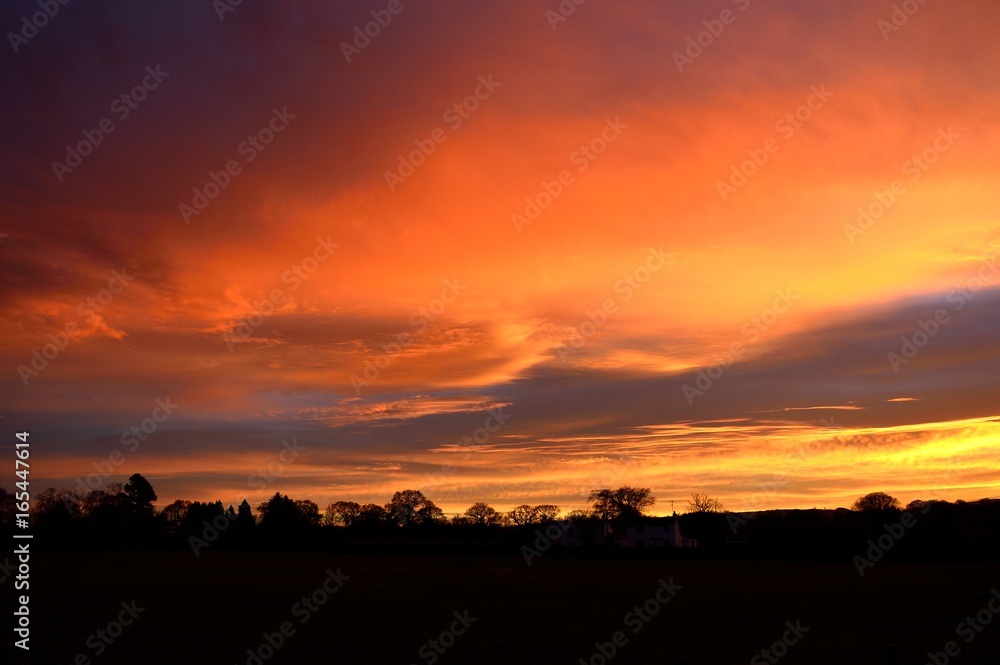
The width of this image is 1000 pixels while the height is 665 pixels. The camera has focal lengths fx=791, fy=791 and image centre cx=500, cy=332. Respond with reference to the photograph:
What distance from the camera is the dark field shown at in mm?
30500

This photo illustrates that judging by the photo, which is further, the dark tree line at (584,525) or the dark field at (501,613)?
the dark tree line at (584,525)

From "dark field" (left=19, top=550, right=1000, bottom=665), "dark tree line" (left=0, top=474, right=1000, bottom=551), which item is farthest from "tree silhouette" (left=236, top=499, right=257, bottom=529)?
"dark field" (left=19, top=550, right=1000, bottom=665)

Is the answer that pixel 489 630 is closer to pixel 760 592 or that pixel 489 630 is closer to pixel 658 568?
pixel 760 592

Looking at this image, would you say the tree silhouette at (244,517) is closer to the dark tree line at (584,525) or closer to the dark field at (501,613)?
the dark tree line at (584,525)

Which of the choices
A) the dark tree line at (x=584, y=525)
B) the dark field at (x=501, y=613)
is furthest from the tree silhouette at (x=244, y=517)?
the dark field at (x=501, y=613)

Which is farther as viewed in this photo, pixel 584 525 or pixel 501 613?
pixel 584 525

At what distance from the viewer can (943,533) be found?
123188 mm

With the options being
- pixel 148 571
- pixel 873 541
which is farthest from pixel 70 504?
pixel 873 541

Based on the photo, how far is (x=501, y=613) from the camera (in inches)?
1708

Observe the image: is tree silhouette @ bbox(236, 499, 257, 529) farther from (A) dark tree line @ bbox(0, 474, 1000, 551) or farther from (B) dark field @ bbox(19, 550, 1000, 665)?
(B) dark field @ bbox(19, 550, 1000, 665)

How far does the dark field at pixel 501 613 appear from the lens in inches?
1201

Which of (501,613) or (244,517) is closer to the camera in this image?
(501,613)

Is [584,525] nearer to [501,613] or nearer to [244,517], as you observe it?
[244,517]

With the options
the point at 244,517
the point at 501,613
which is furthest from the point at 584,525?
Answer: the point at 501,613
